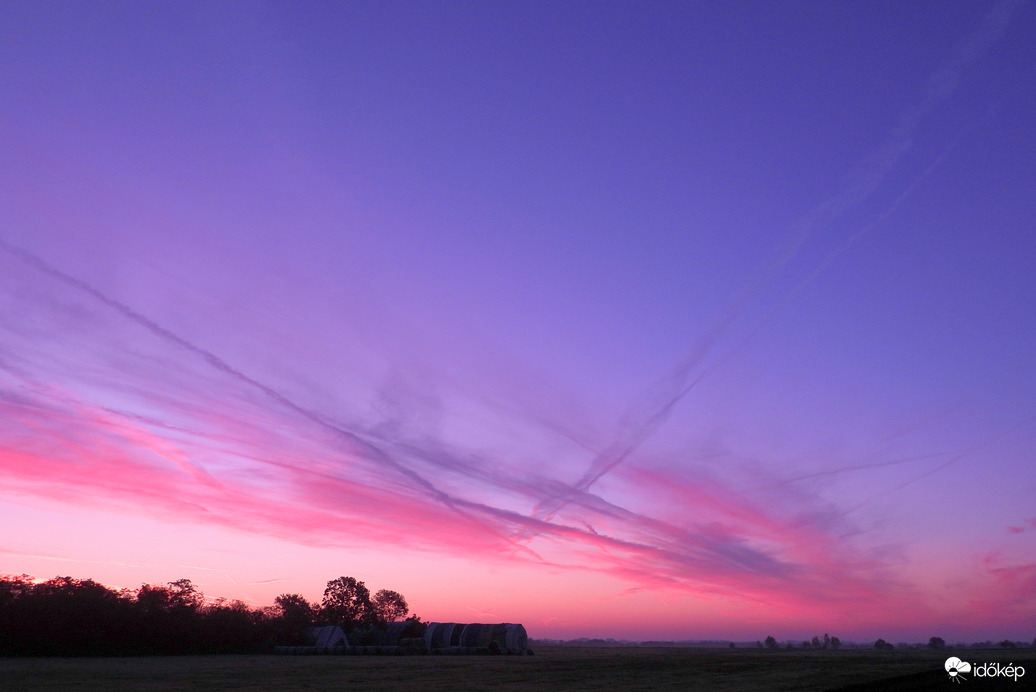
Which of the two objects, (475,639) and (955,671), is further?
(475,639)

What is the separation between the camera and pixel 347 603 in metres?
122

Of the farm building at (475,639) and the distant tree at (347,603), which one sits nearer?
the farm building at (475,639)

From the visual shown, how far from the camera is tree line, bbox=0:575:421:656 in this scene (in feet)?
215

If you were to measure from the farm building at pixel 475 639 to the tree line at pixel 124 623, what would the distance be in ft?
46.1

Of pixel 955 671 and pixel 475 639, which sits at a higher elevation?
pixel 475 639

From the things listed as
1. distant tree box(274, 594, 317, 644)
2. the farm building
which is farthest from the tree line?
the farm building

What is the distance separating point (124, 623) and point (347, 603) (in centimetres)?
5260

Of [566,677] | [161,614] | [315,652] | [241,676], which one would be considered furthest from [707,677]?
[161,614]

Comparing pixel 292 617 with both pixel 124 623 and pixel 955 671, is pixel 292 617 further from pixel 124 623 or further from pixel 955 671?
pixel 955 671

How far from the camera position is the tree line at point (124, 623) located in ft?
215
